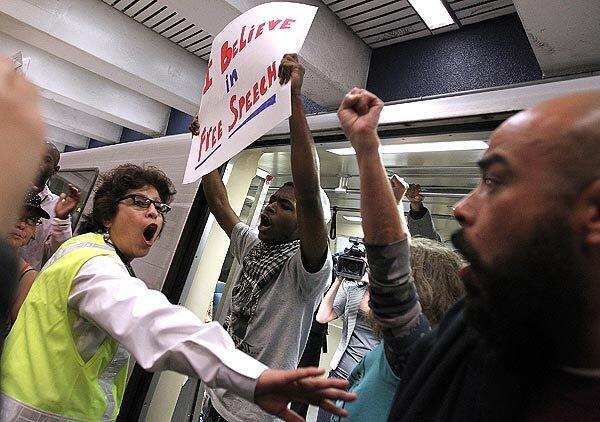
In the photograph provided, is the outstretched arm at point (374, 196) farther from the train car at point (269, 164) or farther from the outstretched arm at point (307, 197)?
the train car at point (269, 164)

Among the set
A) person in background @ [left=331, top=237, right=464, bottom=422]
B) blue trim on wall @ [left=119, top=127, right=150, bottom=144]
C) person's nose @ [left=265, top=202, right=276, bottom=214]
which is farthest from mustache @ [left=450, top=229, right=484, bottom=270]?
blue trim on wall @ [left=119, top=127, right=150, bottom=144]

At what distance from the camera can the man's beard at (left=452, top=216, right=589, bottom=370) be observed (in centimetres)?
56

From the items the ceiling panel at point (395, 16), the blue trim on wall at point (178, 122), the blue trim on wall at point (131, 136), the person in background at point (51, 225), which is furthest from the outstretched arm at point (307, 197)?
the blue trim on wall at point (131, 136)

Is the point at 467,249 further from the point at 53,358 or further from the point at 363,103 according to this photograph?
the point at 53,358

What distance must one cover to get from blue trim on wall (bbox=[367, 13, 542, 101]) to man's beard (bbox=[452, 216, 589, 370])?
1850 millimetres

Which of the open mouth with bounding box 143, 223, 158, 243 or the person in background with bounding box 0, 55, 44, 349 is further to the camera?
Result: the open mouth with bounding box 143, 223, 158, 243

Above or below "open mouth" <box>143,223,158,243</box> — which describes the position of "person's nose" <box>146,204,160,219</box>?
above

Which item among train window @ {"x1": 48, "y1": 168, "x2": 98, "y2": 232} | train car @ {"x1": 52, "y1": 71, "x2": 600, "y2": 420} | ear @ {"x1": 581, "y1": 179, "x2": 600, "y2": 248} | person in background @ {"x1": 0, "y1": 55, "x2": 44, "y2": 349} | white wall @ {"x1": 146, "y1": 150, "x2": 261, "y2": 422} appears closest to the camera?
person in background @ {"x1": 0, "y1": 55, "x2": 44, "y2": 349}

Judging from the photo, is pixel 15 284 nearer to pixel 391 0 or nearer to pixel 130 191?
pixel 130 191

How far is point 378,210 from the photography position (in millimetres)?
933

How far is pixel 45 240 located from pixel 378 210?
2.74 metres

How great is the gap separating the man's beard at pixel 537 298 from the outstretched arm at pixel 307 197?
0.83m

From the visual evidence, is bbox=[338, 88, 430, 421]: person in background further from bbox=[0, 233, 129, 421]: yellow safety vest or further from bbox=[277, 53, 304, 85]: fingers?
bbox=[0, 233, 129, 421]: yellow safety vest

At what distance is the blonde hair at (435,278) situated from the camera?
Result: 122 cm
